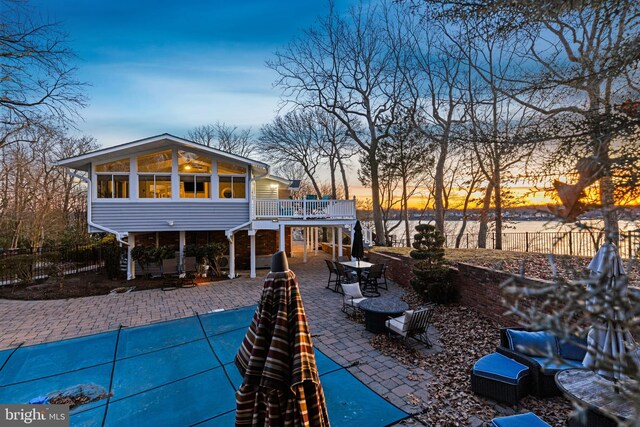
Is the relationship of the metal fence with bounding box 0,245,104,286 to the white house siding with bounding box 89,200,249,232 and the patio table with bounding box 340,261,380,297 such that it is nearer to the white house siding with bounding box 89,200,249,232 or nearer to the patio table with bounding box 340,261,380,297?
the white house siding with bounding box 89,200,249,232

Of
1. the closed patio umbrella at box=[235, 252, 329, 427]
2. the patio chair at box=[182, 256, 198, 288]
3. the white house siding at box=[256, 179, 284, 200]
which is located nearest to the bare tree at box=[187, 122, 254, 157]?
the white house siding at box=[256, 179, 284, 200]

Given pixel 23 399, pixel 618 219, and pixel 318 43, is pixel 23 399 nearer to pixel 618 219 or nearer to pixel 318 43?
pixel 618 219

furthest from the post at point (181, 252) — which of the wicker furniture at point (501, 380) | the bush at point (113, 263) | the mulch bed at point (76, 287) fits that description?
the wicker furniture at point (501, 380)

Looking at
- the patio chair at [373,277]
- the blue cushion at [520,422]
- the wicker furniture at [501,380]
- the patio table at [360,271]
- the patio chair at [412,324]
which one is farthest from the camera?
the patio chair at [373,277]

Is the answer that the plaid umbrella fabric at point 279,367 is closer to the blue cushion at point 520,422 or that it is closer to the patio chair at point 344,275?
the blue cushion at point 520,422

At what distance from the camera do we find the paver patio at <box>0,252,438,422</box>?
203 inches

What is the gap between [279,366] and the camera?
2.62 m

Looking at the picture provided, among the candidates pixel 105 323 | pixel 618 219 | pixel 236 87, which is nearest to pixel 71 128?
pixel 236 87

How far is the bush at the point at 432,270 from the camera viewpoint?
28.4ft

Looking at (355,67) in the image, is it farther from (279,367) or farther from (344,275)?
(279,367)

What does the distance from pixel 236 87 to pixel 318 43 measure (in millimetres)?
6783

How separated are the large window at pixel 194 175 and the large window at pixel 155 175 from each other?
50 cm

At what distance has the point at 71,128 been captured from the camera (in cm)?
1148

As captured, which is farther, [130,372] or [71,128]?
[71,128]
